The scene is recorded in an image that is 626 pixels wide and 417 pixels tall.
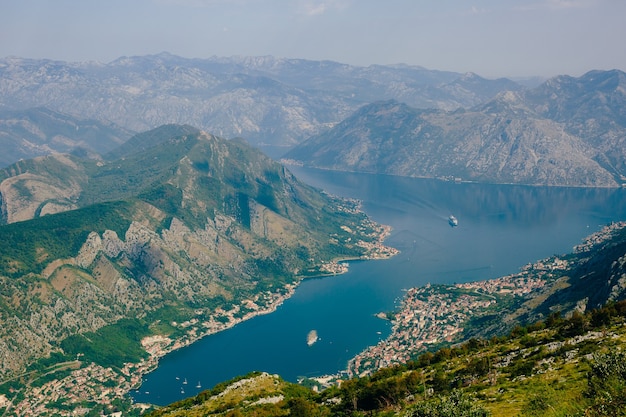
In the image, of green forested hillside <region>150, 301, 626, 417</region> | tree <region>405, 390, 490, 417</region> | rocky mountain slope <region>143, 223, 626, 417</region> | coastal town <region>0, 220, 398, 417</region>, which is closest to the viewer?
tree <region>405, 390, 490, 417</region>

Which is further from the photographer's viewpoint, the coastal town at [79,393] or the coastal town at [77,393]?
the coastal town at [79,393]

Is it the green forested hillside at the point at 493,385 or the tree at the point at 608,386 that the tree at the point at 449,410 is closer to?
the green forested hillside at the point at 493,385

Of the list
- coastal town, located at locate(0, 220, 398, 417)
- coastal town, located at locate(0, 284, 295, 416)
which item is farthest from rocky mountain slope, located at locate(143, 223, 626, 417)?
coastal town, located at locate(0, 284, 295, 416)

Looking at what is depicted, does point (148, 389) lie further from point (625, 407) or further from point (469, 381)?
point (625, 407)

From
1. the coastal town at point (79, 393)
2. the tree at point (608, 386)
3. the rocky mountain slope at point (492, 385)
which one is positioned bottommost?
the coastal town at point (79, 393)

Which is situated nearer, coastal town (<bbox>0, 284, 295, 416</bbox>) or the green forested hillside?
the green forested hillside

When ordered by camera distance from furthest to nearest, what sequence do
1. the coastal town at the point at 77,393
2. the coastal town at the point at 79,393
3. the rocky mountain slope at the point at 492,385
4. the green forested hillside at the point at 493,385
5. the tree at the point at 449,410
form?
the coastal town at the point at 79,393 → the coastal town at the point at 77,393 → the rocky mountain slope at the point at 492,385 → the green forested hillside at the point at 493,385 → the tree at the point at 449,410

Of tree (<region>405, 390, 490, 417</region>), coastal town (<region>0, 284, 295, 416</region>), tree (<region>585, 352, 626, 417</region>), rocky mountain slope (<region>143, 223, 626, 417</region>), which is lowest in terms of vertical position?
coastal town (<region>0, 284, 295, 416</region>)

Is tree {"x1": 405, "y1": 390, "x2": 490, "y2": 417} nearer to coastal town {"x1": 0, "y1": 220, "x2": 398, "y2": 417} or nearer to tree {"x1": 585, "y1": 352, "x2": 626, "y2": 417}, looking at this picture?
tree {"x1": 585, "y1": 352, "x2": 626, "y2": 417}

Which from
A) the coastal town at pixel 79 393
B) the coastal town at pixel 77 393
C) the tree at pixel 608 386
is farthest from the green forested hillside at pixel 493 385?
the coastal town at pixel 79 393

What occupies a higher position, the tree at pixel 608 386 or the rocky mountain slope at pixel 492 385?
the tree at pixel 608 386

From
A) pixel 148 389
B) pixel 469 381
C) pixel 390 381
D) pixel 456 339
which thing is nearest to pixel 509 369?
pixel 469 381
